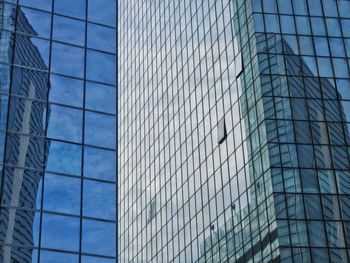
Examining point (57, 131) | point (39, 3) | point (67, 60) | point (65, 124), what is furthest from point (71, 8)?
point (57, 131)

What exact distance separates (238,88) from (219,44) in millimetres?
7277

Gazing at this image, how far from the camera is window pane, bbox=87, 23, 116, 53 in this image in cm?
4309

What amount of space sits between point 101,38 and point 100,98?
3.80 meters

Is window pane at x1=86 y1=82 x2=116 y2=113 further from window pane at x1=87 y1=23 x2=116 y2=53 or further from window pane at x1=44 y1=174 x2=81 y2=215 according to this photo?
window pane at x1=44 y1=174 x2=81 y2=215

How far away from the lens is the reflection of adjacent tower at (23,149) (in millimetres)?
35344

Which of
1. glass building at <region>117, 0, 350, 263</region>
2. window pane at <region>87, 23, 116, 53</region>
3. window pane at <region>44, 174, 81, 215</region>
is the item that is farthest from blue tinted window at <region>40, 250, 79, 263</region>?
glass building at <region>117, 0, 350, 263</region>

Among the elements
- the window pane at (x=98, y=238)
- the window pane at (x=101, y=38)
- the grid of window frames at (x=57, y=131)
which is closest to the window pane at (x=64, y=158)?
the grid of window frames at (x=57, y=131)

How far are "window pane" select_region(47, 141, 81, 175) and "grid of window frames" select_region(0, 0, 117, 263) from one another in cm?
5

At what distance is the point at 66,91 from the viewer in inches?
1599

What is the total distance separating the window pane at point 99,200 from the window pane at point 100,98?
4.34m

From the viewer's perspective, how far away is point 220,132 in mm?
72750

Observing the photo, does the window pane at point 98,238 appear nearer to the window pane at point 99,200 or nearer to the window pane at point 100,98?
the window pane at point 99,200

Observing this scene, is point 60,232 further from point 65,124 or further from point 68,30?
point 68,30

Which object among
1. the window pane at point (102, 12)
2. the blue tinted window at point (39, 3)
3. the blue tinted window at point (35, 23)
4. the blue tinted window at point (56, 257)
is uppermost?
the window pane at point (102, 12)
